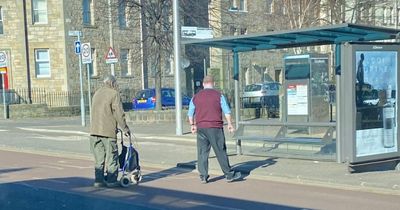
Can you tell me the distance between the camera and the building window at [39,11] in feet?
122

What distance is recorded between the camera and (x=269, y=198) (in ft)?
27.8

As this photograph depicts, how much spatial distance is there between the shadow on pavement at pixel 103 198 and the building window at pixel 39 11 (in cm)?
2910

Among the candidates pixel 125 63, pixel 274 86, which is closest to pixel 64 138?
pixel 274 86

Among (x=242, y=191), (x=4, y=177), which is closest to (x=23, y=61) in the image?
(x=4, y=177)

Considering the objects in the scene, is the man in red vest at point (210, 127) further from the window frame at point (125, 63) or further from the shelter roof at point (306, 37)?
the window frame at point (125, 63)

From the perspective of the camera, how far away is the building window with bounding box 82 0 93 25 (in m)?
38.0

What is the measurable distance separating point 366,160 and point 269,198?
Result: 2547mm

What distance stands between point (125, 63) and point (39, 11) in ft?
24.1

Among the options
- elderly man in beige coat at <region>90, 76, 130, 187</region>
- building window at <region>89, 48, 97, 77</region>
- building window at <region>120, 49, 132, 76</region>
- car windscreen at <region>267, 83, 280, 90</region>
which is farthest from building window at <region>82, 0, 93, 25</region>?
→ elderly man in beige coat at <region>90, 76, 130, 187</region>

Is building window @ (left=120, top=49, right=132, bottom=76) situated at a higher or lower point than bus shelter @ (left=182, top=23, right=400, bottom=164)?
higher

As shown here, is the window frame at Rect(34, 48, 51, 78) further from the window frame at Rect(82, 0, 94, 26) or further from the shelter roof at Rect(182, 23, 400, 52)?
the shelter roof at Rect(182, 23, 400, 52)

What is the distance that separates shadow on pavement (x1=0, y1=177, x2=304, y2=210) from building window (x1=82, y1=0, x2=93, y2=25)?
1165 inches

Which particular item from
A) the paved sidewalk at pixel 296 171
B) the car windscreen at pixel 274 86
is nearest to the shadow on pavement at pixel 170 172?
the paved sidewalk at pixel 296 171

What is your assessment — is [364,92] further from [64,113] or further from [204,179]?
[64,113]
